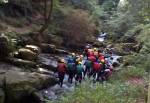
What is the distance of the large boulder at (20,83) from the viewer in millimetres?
14258

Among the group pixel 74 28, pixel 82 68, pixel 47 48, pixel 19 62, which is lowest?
pixel 82 68

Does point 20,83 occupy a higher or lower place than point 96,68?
higher

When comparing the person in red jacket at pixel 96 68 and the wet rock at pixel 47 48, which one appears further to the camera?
Result: the wet rock at pixel 47 48

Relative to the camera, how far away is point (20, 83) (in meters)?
14.7

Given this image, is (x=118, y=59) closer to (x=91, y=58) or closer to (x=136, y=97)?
(x=91, y=58)

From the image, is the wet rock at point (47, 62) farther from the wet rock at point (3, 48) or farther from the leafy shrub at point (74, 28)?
the leafy shrub at point (74, 28)

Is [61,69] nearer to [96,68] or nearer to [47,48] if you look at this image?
[96,68]

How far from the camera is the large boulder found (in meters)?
14.3

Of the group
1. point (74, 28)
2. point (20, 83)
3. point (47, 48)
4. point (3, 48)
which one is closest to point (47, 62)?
point (3, 48)

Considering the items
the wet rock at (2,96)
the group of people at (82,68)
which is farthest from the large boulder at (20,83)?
the group of people at (82,68)

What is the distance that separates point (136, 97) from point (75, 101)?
7.63ft

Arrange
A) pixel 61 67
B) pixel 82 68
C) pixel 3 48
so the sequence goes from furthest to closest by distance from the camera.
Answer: pixel 3 48, pixel 82 68, pixel 61 67

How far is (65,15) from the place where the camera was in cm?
3097

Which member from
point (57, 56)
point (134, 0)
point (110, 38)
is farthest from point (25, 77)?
point (110, 38)
